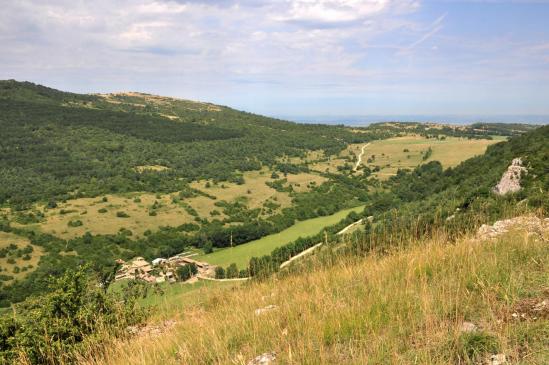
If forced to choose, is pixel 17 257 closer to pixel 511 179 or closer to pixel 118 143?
pixel 511 179

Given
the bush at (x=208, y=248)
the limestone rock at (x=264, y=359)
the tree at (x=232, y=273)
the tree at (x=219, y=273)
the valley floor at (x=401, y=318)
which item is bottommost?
the bush at (x=208, y=248)

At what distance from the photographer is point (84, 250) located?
60125 millimetres

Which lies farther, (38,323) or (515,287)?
(38,323)

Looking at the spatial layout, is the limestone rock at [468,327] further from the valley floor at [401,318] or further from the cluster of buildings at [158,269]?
the cluster of buildings at [158,269]

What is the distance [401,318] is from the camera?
3.73 metres

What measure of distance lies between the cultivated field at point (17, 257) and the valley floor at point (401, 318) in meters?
56.1

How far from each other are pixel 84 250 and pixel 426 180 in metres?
64.2

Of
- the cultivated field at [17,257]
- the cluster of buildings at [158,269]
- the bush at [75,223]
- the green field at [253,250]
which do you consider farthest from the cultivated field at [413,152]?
the cluster of buildings at [158,269]

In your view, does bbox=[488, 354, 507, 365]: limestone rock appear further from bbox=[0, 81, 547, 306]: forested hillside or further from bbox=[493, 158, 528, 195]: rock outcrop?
bbox=[493, 158, 528, 195]: rock outcrop

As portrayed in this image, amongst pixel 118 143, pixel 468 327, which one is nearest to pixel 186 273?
pixel 468 327

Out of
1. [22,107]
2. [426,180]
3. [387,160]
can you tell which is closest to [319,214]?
[426,180]

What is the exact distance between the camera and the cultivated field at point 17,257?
2010 inches

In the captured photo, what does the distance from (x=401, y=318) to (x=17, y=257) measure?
212 feet

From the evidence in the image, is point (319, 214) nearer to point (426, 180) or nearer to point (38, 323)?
point (426, 180)
